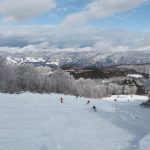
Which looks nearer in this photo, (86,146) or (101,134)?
(86,146)

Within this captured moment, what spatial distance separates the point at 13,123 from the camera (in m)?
41.1

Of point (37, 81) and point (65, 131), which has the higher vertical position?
point (37, 81)

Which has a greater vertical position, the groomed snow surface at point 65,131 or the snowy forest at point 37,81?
the snowy forest at point 37,81

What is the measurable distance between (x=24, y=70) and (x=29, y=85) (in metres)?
10.6

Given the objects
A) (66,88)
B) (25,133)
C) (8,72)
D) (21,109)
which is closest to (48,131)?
(25,133)

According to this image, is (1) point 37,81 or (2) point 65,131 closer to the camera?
(2) point 65,131

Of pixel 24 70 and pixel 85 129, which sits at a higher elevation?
pixel 24 70

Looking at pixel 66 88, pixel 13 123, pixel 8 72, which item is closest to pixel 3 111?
pixel 13 123

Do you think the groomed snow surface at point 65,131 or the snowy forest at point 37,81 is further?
the snowy forest at point 37,81

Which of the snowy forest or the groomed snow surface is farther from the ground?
the snowy forest

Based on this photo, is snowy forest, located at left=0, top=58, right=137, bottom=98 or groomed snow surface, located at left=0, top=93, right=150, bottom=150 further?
snowy forest, located at left=0, top=58, right=137, bottom=98

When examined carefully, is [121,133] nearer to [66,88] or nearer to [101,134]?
[101,134]

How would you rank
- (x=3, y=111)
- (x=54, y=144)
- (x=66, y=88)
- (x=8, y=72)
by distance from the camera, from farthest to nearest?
1. (x=66, y=88)
2. (x=8, y=72)
3. (x=3, y=111)
4. (x=54, y=144)

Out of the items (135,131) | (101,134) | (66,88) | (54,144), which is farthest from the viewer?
(66,88)
